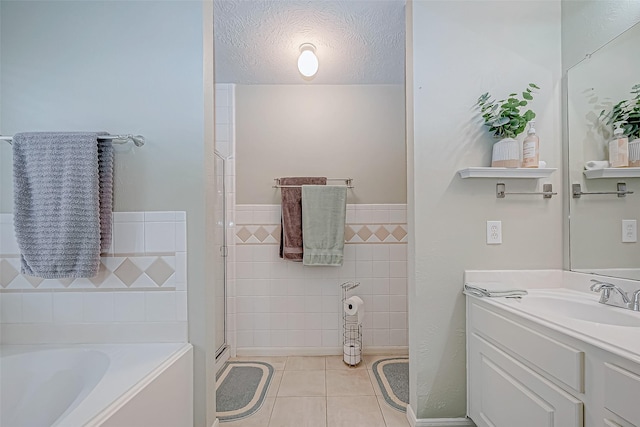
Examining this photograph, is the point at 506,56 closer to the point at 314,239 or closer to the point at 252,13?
the point at 252,13

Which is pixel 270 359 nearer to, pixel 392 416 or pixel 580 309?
pixel 392 416

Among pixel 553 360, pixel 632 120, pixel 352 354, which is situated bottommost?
pixel 352 354

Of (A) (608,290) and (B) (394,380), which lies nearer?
(A) (608,290)

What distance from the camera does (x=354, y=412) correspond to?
1915 mm

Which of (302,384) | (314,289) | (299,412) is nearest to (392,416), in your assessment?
(299,412)

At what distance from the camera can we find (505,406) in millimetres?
1335

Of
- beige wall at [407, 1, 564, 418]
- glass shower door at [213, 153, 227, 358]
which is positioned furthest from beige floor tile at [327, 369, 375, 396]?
glass shower door at [213, 153, 227, 358]

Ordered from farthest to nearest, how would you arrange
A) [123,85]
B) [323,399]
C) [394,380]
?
[394,380]
[323,399]
[123,85]

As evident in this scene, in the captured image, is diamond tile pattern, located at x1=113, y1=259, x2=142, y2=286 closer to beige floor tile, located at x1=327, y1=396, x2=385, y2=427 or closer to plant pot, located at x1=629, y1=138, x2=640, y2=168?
beige floor tile, located at x1=327, y1=396, x2=385, y2=427

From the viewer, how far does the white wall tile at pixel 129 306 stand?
1570 millimetres

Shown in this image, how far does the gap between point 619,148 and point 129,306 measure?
2.31 metres

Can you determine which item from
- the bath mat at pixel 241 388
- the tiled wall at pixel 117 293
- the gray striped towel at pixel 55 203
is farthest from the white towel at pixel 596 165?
the gray striped towel at pixel 55 203

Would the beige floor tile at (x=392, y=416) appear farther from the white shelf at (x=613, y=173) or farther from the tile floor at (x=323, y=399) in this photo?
the white shelf at (x=613, y=173)

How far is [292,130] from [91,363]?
7.05 ft
